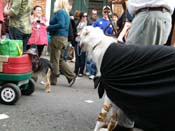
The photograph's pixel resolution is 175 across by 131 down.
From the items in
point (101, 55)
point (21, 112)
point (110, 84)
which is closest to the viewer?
point (110, 84)

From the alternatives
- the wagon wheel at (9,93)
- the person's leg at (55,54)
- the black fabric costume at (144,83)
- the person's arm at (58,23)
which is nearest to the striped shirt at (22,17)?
the person's arm at (58,23)

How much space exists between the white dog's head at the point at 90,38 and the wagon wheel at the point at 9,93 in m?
2.20

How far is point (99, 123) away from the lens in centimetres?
464

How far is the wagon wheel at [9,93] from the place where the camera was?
20.5 ft

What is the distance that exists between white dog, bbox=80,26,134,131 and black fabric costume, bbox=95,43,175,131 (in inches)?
13.9

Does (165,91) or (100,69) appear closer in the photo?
(165,91)

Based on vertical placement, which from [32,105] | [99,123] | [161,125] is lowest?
[32,105]

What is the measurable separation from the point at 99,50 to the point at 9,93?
2655 mm

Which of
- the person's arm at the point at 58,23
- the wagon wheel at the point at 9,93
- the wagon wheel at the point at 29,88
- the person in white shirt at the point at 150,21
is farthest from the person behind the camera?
the person's arm at the point at 58,23

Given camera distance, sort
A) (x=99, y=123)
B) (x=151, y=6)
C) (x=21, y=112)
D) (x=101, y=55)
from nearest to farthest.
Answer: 1. (x=101, y=55)
2. (x=151, y=6)
3. (x=99, y=123)
4. (x=21, y=112)

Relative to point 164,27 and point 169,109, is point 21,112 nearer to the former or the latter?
point 164,27

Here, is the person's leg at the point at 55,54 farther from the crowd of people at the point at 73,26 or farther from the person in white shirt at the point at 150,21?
the person in white shirt at the point at 150,21

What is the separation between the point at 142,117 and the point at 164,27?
1446 mm

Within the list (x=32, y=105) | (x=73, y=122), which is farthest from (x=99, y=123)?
(x=32, y=105)
